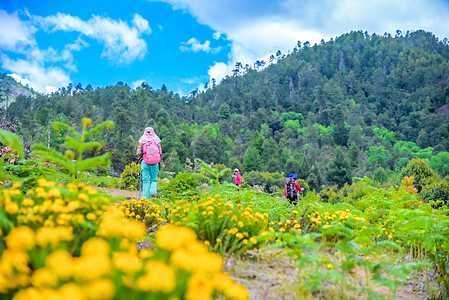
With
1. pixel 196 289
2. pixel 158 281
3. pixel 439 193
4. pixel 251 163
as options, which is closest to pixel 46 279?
pixel 158 281

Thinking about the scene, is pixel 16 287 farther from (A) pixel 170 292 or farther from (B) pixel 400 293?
(B) pixel 400 293

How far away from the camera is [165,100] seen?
244 feet

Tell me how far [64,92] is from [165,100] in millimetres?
25976

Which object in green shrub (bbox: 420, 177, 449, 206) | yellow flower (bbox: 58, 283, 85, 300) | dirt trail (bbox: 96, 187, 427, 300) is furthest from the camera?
green shrub (bbox: 420, 177, 449, 206)

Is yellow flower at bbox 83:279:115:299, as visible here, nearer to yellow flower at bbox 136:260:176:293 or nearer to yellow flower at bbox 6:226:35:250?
yellow flower at bbox 136:260:176:293

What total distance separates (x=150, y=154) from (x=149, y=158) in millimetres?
81

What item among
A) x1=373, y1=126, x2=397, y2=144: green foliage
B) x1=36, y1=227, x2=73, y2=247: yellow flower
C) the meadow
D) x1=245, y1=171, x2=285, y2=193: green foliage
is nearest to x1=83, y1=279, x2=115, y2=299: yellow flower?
the meadow

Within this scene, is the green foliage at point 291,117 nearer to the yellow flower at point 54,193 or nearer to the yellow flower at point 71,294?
the yellow flower at point 54,193

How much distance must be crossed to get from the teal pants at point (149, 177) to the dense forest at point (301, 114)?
21.8m

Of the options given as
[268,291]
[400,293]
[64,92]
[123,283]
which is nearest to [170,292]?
[123,283]

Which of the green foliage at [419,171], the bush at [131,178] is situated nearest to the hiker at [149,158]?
the bush at [131,178]

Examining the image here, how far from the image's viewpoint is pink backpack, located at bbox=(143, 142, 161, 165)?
5.92 m

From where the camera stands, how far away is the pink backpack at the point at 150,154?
19.4ft

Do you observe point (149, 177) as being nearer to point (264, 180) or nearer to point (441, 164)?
point (264, 180)
